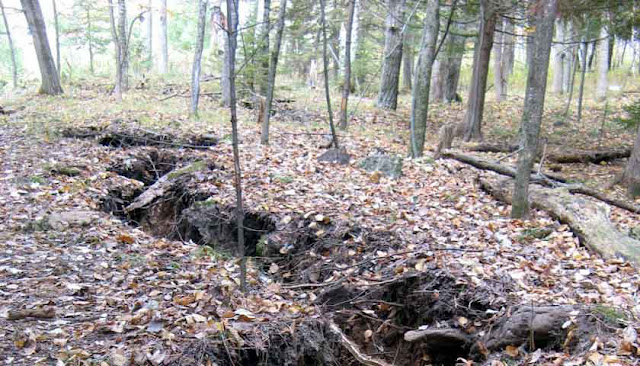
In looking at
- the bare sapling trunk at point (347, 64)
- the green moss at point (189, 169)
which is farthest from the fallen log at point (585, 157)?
the green moss at point (189, 169)

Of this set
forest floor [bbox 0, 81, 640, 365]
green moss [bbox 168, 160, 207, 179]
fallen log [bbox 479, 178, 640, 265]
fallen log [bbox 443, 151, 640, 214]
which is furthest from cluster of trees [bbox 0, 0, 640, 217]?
green moss [bbox 168, 160, 207, 179]

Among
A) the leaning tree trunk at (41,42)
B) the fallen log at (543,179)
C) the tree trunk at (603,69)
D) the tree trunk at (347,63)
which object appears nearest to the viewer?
the fallen log at (543,179)

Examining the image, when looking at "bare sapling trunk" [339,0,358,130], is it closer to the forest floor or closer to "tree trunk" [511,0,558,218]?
the forest floor

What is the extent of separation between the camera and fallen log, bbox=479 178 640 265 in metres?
5.30

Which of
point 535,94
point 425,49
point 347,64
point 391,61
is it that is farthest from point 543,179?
point 391,61

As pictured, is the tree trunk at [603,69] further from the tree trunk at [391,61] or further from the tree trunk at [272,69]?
the tree trunk at [272,69]

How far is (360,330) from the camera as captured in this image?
5.16m

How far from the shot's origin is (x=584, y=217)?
597cm

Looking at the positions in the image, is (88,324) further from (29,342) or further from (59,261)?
(59,261)

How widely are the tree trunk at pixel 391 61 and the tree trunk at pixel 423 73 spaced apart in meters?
6.21

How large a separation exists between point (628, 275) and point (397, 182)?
382cm

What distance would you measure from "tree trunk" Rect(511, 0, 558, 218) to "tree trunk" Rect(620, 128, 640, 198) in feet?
10.1

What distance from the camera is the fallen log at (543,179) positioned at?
7.32 m

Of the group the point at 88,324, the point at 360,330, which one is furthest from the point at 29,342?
the point at 360,330
